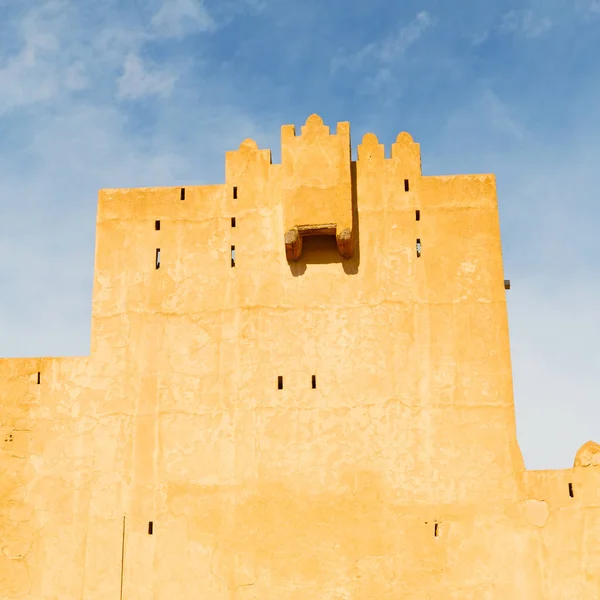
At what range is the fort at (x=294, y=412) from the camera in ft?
58.7

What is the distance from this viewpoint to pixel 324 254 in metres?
19.9

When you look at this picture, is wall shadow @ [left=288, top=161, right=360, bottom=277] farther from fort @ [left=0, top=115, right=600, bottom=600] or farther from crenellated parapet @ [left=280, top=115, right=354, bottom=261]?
crenellated parapet @ [left=280, top=115, right=354, bottom=261]

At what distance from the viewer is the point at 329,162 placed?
19859 millimetres

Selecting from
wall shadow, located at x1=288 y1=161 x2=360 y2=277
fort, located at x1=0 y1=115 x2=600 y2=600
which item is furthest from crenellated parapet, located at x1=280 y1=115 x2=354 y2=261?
→ wall shadow, located at x1=288 y1=161 x2=360 y2=277

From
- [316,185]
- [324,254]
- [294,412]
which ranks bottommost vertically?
[294,412]

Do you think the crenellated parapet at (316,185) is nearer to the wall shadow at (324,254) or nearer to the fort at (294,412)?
the fort at (294,412)

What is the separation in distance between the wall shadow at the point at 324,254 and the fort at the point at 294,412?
5 cm

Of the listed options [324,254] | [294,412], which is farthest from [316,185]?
[294,412]

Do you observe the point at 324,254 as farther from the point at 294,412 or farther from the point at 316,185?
the point at 294,412

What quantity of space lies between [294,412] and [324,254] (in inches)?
135

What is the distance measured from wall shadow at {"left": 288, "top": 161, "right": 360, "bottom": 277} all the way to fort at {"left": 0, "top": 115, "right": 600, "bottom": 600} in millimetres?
49

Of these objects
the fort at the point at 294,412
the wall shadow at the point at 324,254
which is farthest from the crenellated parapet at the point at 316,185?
the wall shadow at the point at 324,254

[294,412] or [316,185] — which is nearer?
[294,412]

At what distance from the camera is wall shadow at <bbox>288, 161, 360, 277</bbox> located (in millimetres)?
19734
